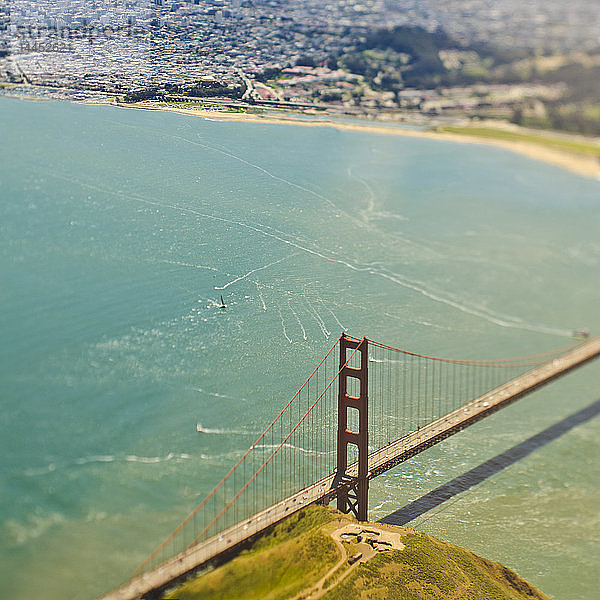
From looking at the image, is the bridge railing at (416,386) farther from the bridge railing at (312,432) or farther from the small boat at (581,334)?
the small boat at (581,334)

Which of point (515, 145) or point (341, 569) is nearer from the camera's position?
point (341, 569)

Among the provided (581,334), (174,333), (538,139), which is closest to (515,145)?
(538,139)

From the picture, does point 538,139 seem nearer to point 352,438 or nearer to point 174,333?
point 352,438

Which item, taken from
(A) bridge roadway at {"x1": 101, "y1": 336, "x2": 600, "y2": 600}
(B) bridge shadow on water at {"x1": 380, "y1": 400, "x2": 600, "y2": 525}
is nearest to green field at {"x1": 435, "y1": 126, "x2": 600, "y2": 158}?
(A) bridge roadway at {"x1": 101, "y1": 336, "x2": 600, "y2": 600}

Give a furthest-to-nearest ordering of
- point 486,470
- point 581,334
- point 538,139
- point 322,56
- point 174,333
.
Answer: point 538,139 < point 581,334 < point 322,56 < point 486,470 < point 174,333

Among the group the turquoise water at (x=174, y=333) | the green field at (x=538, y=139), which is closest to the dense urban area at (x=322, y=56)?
the green field at (x=538, y=139)

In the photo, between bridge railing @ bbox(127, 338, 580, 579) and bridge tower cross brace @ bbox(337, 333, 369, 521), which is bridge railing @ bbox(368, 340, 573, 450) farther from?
bridge tower cross brace @ bbox(337, 333, 369, 521)
